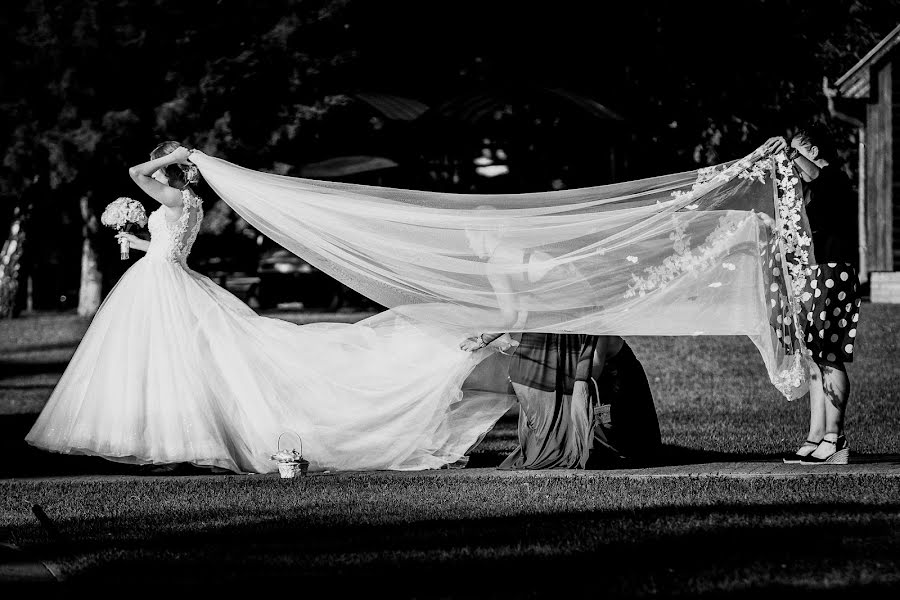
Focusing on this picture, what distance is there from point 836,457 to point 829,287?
43.8 inches

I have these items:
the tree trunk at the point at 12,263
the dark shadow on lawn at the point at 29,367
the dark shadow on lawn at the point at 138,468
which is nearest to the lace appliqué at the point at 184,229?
the dark shadow on lawn at the point at 138,468

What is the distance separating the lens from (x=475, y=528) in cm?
662

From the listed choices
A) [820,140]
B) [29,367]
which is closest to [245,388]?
[820,140]

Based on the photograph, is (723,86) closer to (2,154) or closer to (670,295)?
(2,154)

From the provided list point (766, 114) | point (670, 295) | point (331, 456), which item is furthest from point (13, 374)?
point (766, 114)

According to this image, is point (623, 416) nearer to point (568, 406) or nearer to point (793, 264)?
point (568, 406)

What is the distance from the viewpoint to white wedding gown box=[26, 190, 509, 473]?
8.86 metres

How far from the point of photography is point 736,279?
8609mm

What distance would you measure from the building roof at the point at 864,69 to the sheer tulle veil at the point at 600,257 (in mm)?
12835

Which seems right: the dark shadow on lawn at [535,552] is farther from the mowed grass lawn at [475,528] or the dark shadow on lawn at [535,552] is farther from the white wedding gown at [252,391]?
the white wedding gown at [252,391]

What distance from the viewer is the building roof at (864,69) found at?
798 inches

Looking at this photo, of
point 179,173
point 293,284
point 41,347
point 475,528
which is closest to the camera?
point 475,528

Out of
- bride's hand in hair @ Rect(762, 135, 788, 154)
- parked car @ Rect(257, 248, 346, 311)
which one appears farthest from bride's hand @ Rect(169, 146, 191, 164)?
parked car @ Rect(257, 248, 346, 311)

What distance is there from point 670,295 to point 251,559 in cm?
369
